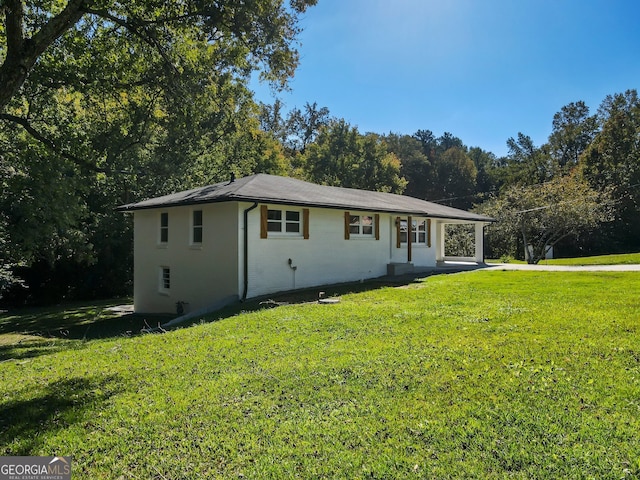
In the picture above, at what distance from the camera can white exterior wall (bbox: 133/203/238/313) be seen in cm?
1317

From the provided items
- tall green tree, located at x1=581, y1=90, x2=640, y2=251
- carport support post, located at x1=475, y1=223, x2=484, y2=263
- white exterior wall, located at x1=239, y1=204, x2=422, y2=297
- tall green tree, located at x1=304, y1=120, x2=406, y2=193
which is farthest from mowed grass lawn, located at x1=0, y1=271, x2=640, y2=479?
tall green tree, located at x1=581, y1=90, x2=640, y2=251

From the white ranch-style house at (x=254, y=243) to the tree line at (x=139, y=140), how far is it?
264 cm

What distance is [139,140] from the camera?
1612cm

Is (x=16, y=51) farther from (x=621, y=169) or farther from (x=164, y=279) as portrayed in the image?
(x=621, y=169)

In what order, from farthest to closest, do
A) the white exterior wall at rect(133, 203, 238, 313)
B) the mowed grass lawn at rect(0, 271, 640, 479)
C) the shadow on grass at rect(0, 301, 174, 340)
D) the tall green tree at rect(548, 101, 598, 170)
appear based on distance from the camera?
1. the tall green tree at rect(548, 101, 598, 170)
2. the white exterior wall at rect(133, 203, 238, 313)
3. the shadow on grass at rect(0, 301, 174, 340)
4. the mowed grass lawn at rect(0, 271, 640, 479)

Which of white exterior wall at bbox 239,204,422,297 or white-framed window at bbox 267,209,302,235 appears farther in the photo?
white-framed window at bbox 267,209,302,235

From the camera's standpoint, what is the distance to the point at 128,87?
13.4m

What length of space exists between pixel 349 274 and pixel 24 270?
18066mm

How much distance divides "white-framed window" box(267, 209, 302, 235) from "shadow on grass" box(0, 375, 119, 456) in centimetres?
853

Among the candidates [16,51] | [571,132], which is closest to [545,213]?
[16,51]

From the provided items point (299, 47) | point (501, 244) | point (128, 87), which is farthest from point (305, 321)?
point (501, 244)

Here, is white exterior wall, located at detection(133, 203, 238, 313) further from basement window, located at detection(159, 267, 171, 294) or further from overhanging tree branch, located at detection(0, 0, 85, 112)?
overhanging tree branch, located at detection(0, 0, 85, 112)

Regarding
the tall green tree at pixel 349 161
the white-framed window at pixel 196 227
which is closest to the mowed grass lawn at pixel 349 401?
the white-framed window at pixel 196 227

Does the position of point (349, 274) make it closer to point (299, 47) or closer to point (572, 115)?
point (299, 47)
